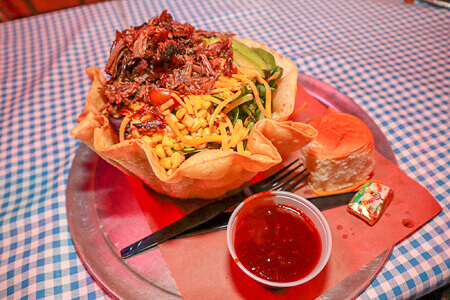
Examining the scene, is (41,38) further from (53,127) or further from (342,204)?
(342,204)

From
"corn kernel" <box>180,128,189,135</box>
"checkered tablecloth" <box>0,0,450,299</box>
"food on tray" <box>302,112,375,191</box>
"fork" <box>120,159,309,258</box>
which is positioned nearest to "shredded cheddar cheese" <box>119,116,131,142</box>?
"corn kernel" <box>180,128,189,135</box>

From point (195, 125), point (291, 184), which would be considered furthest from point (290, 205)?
point (195, 125)

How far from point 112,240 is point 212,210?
0.61 metres

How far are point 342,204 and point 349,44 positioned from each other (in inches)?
75.8

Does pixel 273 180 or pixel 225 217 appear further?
pixel 273 180

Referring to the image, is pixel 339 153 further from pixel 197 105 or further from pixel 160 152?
pixel 160 152

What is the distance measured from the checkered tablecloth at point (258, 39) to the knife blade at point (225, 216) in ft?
1.27

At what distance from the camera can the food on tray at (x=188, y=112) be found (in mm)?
1392

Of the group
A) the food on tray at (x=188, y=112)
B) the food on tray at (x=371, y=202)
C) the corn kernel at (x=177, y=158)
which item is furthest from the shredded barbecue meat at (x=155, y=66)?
the food on tray at (x=371, y=202)

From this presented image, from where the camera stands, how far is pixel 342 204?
165cm

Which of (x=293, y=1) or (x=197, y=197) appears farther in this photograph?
(x=293, y=1)

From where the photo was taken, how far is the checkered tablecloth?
158cm

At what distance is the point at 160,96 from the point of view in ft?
Result: 5.18

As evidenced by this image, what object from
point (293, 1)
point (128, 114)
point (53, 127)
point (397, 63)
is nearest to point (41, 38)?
point (53, 127)
